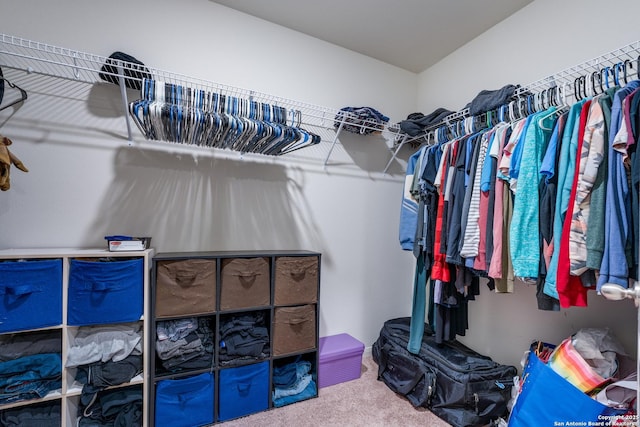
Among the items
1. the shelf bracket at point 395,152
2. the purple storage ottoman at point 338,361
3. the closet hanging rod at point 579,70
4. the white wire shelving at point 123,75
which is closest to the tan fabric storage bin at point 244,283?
the purple storage ottoman at point 338,361

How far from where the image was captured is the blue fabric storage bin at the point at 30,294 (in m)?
1.29

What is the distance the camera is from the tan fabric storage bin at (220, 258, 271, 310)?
1.71 m

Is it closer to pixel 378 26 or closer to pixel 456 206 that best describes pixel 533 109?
pixel 456 206

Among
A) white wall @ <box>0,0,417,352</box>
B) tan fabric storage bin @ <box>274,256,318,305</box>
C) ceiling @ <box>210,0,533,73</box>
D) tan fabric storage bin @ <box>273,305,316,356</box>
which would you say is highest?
ceiling @ <box>210,0,533,73</box>

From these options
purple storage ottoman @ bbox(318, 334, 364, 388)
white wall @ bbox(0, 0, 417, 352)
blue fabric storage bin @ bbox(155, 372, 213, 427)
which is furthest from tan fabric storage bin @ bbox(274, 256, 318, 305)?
blue fabric storage bin @ bbox(155, 372, 213, 427)

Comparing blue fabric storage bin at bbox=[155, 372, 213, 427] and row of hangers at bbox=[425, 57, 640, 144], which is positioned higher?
row of hangers at bbox=[425, 57, 640, 144]

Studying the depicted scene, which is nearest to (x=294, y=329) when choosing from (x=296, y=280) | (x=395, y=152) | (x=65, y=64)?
(x=296, y=280)

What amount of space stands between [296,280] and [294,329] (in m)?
0.31

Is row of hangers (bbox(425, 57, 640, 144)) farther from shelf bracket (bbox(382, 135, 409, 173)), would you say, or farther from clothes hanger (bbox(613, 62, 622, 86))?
shelf bracket (bbox(382, 135, 409, 173))

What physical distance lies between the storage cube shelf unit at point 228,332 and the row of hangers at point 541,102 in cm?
130

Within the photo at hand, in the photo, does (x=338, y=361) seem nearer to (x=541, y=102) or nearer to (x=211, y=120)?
(x=211, y=120)

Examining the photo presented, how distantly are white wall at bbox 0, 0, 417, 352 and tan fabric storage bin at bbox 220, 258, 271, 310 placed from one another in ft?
1.04

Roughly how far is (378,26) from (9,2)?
2149 mm

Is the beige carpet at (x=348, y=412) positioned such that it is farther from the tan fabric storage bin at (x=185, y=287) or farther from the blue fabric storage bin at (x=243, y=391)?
the tan fabric storage bin at (x=185, y=287)
